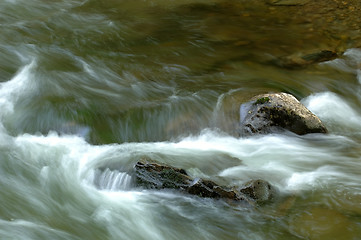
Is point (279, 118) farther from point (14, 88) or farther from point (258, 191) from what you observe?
point (14, 88)

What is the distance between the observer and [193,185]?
4.97 metres

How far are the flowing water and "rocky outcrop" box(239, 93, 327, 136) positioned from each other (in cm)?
15

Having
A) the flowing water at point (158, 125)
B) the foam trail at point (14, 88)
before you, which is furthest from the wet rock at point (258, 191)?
the foam trail at point (14, 88)

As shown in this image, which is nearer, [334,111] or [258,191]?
[258,191]

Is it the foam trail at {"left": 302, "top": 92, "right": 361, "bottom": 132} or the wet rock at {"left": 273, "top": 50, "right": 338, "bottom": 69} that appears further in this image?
the wet rock at {"left": 273, "top": 50, "right": 338, "bottom": 69}

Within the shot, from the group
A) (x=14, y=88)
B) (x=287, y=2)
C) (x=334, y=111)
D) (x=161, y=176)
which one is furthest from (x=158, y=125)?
(x=287, y=2)

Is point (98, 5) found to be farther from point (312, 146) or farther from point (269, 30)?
point (312, 146)

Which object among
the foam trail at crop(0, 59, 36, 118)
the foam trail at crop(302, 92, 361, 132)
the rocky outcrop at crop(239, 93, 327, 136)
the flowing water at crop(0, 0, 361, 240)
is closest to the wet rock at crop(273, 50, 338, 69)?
the flowing water at crop(0, 0, 361, 240)

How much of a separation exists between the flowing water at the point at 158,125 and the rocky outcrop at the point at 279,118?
0.48 feet

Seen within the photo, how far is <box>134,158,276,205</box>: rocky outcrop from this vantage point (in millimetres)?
4969

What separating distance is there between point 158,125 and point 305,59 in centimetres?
396

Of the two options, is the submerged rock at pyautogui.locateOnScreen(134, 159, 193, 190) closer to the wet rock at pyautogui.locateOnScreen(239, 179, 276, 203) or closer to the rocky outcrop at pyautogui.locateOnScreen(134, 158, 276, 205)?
the rocky outcrop at pyautogui.locateOnScreen(134, 158, 276, 205)

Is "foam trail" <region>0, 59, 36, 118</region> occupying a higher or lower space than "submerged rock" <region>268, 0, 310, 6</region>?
lower

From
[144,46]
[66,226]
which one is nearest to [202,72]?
[144,46]
